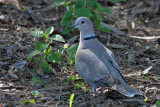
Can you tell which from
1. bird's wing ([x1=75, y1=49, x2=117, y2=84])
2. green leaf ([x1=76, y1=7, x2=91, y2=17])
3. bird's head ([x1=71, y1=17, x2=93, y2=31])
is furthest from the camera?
green leaf ([x1=76, y1=7, x2=91, y2=17])

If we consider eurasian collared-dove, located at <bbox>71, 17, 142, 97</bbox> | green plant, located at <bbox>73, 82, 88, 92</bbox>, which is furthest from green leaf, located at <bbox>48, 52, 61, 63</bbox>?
green plant, located at <bbox>73, 82, 88, 92</bbox>

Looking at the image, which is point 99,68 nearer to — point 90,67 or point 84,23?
point 90,67

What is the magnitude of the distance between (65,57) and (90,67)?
121 centimetres

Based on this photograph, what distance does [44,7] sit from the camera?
7984mm

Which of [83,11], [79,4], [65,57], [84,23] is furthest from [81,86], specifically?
[79,4]

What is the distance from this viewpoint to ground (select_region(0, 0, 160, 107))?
4434 mm

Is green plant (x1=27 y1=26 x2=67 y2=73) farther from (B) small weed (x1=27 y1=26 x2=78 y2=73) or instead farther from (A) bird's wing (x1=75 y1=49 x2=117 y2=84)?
(A) bird's wing (x1=75 y1=49 x2=117 y2=84)

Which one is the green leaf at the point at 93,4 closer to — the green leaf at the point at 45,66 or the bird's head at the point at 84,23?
the bird's head at the point at 84,23

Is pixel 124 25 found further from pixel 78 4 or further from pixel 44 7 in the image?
pixel 44 7

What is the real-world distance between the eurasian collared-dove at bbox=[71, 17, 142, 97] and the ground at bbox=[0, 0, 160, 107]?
197 millimetres

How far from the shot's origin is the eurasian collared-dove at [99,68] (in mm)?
4453

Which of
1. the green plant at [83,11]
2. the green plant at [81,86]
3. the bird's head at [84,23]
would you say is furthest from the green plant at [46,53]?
the green plant at [83,11]

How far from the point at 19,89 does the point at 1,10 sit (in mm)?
3043

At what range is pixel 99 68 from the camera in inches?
182
